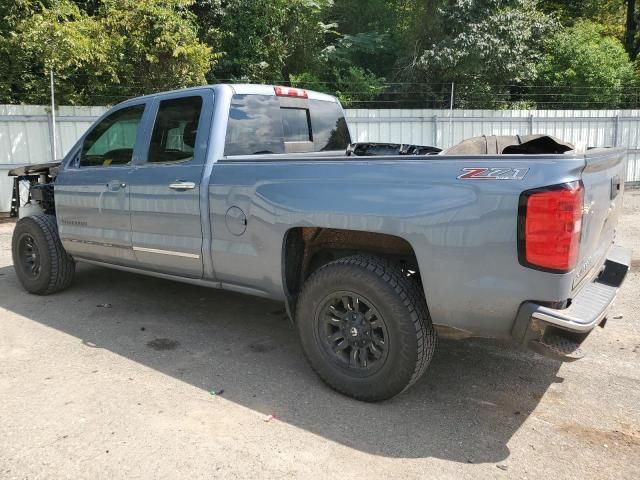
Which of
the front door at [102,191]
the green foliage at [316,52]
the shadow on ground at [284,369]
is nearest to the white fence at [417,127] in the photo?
the green foliage at [316,52]

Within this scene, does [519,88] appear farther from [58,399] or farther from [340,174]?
[58,399]

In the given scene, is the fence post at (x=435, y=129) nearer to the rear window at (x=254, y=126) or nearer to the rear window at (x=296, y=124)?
the rear window at (x=296, y=124)

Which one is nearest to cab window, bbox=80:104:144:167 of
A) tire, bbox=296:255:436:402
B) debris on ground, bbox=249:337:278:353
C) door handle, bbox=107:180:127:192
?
door handle, bbox=107:180:127:192

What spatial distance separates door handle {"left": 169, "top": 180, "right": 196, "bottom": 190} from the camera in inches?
161

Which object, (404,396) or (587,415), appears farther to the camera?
(404,396)

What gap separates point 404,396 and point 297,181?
4.99 feet

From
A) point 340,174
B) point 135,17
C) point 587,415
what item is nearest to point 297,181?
point 340,174

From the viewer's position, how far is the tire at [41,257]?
554 cm

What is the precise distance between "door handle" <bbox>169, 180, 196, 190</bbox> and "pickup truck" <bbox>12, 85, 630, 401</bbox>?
2 cm

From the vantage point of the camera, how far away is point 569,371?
12.8 ft

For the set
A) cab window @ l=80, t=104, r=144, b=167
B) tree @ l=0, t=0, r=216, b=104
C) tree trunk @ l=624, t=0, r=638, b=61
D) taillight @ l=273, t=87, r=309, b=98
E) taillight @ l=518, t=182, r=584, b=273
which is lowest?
taillight @ l=518, t=182, r=584, b=273

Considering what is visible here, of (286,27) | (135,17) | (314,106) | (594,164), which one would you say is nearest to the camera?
(594,164)

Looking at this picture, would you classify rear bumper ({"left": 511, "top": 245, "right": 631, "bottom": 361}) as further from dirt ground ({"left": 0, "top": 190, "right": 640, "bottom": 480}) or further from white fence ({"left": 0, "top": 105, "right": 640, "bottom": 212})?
white fence ({"left": 0, "top": 105, "right": 640, "bottom": 212})

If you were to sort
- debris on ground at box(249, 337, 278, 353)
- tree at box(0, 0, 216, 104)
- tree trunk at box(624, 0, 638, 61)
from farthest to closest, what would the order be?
tree trunk at box(624, 0, 638, 61)
tree at box(0, 0, 216, 104)
debris on ground at box(249, 337, 278, 353)
